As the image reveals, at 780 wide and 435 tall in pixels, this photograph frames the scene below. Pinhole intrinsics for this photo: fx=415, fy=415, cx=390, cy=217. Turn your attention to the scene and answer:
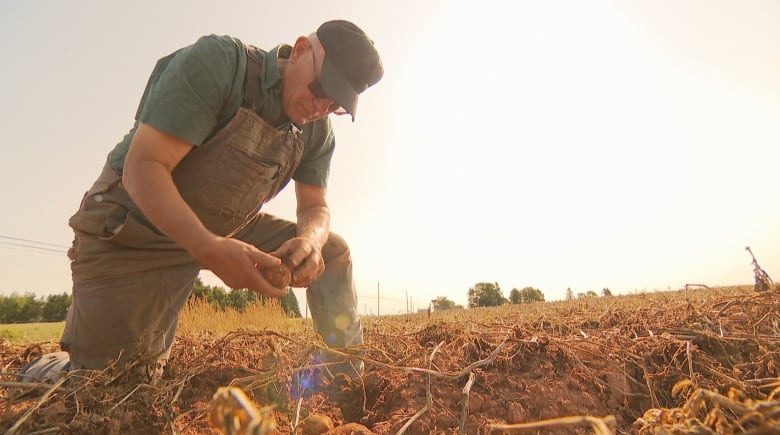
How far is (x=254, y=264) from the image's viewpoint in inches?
66.3

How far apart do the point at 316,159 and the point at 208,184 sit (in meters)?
0.79

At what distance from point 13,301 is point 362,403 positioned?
65867mm

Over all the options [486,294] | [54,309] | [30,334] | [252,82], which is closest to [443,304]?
[486,294]

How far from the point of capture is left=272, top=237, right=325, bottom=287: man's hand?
6.31ft

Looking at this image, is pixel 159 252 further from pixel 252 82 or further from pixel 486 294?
pixel 486 294

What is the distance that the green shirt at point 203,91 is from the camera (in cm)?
185

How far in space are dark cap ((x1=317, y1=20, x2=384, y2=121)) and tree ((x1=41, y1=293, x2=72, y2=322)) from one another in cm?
5627

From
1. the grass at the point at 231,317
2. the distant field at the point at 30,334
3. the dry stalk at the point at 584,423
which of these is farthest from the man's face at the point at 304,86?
the distant field at the point at 30,334

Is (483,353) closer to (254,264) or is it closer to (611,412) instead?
(611,412)

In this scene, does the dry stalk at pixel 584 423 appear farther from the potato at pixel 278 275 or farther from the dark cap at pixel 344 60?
the dark cap at pixel 344 60

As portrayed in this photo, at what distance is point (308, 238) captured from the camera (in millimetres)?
2145

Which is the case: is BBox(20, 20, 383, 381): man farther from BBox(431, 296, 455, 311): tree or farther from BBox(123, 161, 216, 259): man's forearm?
BBox(431, 296, 455, 311): tree

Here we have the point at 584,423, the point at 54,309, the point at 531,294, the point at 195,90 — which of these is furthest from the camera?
the point at 531,294

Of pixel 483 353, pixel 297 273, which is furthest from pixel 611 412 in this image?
pixel 297 273
